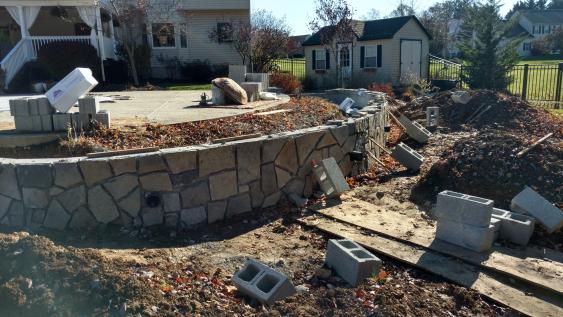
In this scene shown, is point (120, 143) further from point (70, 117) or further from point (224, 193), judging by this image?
point (224, 193)

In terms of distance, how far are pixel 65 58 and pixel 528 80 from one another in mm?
20683

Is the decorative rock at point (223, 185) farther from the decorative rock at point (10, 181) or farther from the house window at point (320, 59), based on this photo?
the house window at point (320, 59)

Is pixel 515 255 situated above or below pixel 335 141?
below

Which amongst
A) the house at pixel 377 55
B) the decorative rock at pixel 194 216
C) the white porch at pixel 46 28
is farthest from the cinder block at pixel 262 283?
the house at pixel 377 55

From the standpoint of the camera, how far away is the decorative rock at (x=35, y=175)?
4.70 m

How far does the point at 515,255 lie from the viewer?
4.45 meters

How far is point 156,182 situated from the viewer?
4992mm

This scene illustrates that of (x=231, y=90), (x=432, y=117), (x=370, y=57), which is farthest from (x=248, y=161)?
(x=370, y=57)

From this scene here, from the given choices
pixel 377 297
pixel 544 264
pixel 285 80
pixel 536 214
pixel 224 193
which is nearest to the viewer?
pixel 377 297

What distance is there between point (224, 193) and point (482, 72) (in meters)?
17.6

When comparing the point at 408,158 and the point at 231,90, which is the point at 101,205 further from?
the point at 231,90

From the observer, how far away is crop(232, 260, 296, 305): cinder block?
3588mm

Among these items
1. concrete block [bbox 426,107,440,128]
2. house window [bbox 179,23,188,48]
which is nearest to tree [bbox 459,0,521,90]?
concrete block [bbox 426,107,440,128]

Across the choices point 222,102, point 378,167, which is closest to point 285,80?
point 222,102
